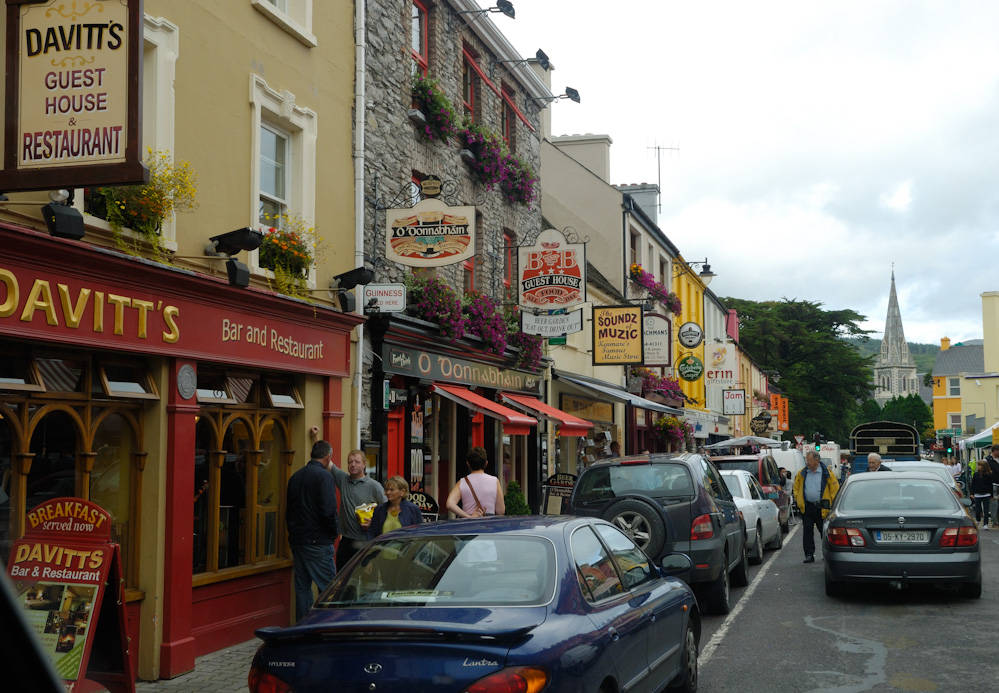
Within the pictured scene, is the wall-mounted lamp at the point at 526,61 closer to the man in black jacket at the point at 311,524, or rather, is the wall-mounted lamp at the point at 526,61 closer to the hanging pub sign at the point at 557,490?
the hanging pub sign at the point at 557,490

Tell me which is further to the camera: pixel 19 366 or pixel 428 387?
pixel 428 387

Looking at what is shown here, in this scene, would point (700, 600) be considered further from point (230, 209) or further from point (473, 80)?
point (473, 80)

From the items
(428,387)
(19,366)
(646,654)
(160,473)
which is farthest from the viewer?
(428,387)

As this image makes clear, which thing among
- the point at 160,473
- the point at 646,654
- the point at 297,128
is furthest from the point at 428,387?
the point at 646,654

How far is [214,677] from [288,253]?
14.8 feet

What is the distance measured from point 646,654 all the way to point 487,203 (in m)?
13.1

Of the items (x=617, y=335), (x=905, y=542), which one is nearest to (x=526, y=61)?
(x=617, y=335)

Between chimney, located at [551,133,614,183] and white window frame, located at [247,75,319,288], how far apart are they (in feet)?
66.5

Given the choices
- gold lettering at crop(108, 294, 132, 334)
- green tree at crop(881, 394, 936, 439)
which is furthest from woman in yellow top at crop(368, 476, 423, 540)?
green tree at crop(881, 394, 936, 439)

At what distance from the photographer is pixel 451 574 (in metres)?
5.35

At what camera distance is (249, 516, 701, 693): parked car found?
4441 millimetres

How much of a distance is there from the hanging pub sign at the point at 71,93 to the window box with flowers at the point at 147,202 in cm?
114

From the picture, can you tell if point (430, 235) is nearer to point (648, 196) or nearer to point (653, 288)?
point (653, 288)

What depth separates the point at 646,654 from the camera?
600 centimetres
